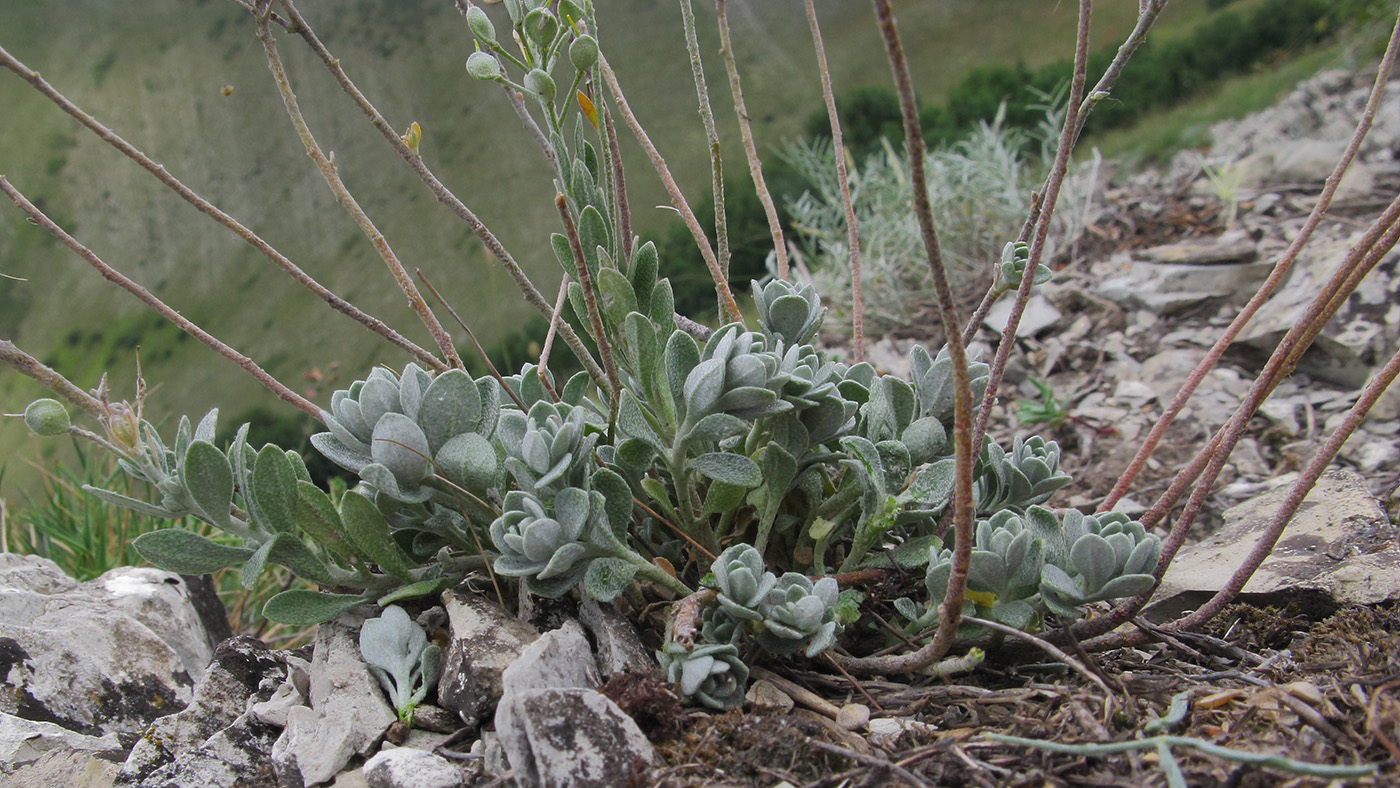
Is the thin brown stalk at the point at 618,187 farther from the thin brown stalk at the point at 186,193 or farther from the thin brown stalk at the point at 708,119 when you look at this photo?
the thin brown stalk at the point at 186,193

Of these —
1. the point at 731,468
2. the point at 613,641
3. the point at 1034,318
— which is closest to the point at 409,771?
the point at 613,641

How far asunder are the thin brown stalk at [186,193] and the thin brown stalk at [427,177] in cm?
20

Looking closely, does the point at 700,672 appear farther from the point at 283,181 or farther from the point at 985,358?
the point at 283,181

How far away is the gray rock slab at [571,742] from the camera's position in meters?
0.79

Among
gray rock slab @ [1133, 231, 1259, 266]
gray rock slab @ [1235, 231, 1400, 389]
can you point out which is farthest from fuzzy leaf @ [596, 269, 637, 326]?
gray rock slab @ [1133, 231, 1259, 266]

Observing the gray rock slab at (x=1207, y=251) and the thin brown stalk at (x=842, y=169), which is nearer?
the thin brown stalk at (x=842, y=169)

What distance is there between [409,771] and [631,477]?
47cm

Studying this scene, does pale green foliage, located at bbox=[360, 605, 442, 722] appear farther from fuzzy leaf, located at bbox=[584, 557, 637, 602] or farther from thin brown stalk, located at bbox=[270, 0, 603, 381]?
thin brown stalk, located at bbox=[270, 0, 603, 381]

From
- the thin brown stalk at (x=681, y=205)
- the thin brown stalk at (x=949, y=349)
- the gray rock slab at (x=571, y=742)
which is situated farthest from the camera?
the thin brown stalk at (x=681, y=205)

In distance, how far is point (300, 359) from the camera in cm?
789

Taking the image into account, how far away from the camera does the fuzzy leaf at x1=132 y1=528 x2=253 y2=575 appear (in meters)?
1.01

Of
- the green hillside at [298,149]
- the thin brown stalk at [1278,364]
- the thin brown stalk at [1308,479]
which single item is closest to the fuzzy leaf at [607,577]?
the thin brown stalk at [1278,364]

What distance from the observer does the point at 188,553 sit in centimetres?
103

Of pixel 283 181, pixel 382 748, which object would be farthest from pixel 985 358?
pixel 283 181
